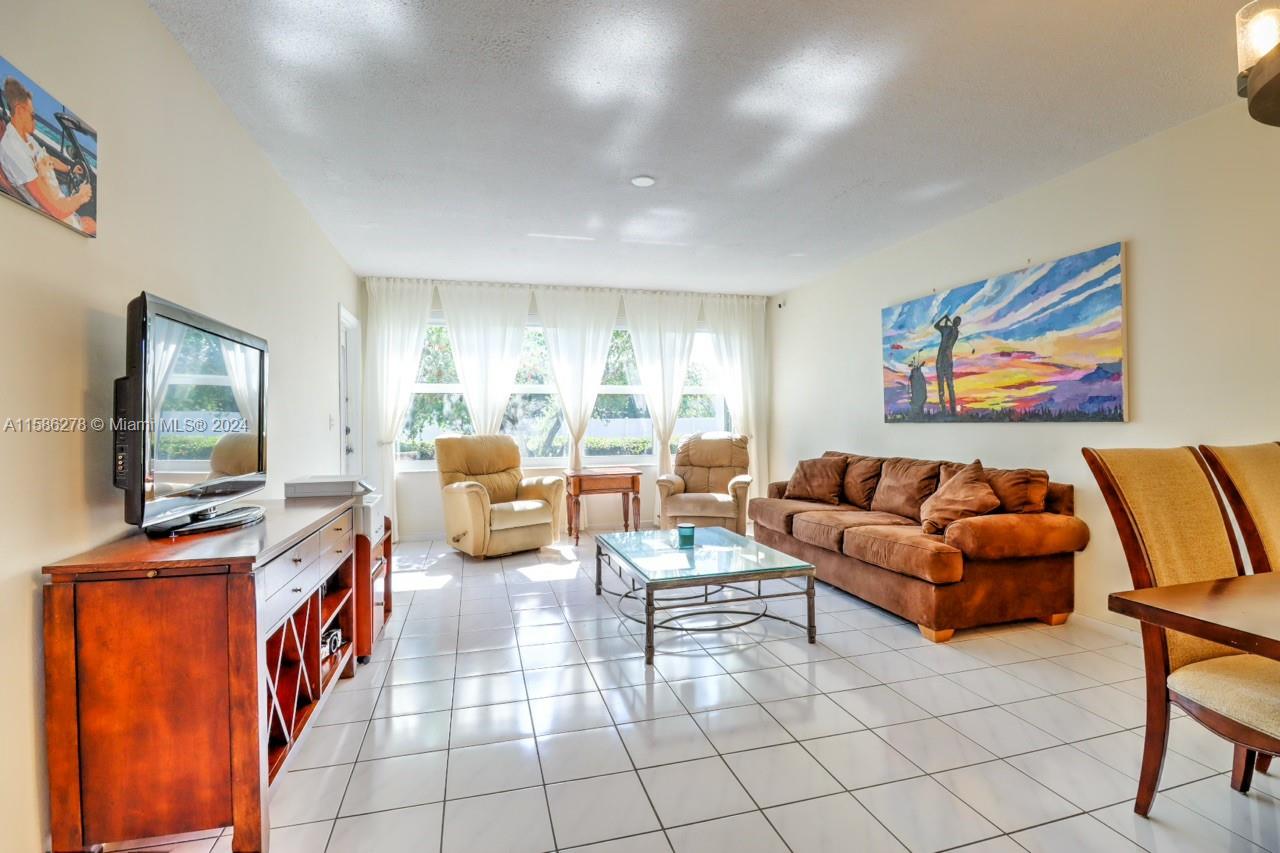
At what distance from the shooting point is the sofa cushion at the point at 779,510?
424 cm

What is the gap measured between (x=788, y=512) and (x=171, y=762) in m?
3.58

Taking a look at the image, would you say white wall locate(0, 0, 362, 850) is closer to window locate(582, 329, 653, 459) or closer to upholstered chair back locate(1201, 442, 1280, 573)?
upholstered chair back locate(1201, 442, 1280, 573)

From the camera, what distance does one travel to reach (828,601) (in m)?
3.65

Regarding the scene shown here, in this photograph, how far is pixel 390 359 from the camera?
17.7 ft

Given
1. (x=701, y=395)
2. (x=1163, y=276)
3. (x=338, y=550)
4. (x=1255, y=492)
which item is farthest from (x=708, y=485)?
(x=1255, y=492)

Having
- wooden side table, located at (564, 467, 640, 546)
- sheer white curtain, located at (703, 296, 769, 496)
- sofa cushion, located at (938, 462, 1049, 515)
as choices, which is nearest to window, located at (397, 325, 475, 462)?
wooden side table, located at (564, 467, 640, 546)

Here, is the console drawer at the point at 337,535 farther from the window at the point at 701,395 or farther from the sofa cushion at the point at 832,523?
the window at the point at 701,395

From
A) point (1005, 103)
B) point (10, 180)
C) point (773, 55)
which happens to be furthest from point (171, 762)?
point (1005, 103)

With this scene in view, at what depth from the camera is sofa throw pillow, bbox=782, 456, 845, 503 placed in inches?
180

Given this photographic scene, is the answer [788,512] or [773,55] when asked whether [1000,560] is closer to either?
[788,512]

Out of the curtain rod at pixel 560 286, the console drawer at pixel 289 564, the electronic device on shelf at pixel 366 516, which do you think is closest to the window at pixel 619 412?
the curtain rod at pixel 560 286

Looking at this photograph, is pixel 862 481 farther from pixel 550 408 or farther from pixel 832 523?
pixel 550 408

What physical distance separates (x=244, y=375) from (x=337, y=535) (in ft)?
2.32

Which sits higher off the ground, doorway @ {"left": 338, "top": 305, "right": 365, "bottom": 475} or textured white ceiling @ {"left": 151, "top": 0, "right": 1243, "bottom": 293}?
textured white ceiling @ {"left": 151, "top": 0, "right": 1243, "bottom": 293}
